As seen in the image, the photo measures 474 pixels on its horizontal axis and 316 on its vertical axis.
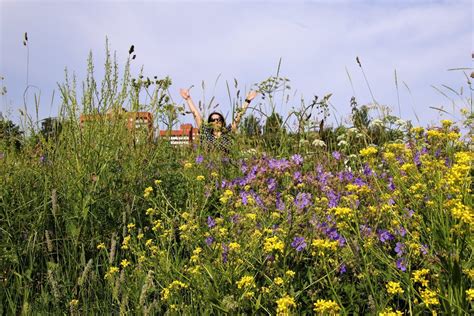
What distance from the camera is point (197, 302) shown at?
207cm

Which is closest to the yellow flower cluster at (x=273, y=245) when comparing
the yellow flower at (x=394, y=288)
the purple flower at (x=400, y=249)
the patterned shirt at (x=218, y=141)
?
the yellow flower at (x=394, y=288)

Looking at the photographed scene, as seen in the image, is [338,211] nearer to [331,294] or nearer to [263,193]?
Result: [331,294]

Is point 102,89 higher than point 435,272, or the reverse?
point 102,89

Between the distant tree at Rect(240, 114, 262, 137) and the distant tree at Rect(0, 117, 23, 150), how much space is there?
207 centimetres

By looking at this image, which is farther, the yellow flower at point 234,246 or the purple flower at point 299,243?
the purple flower at point 299,243

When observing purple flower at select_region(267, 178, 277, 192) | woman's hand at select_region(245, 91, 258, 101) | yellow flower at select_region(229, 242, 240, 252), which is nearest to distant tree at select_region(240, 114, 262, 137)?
woman's hand at select_region(245, 91, 258, 101)

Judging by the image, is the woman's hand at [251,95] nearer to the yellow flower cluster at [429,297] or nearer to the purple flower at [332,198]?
the purple flower at [332,198]

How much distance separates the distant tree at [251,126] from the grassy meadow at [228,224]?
205 millimetres

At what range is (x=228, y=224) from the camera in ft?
8.34

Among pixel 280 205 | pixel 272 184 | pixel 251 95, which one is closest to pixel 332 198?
pixel 280 205

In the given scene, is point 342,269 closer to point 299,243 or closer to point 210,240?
point 299,243

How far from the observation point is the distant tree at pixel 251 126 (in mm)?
4922

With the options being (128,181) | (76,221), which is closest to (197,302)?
(76,221)

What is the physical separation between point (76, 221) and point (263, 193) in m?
1.13
